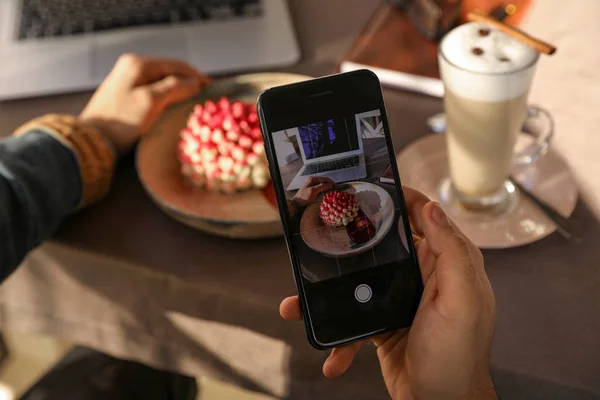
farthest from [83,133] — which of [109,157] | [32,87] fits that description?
[32,87]

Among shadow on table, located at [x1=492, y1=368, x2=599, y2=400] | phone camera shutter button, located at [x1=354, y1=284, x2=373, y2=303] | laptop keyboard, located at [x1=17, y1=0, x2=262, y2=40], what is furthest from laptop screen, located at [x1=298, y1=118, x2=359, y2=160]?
laptop keyboard, located at [x1=17, y1=0, x2=262, y2=40]

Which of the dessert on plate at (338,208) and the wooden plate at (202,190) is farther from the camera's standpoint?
the wooden plate at (202,190)

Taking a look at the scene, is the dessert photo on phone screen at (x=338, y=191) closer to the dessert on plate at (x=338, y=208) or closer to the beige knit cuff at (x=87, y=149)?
the dessert on plate at (x=338, y=208)

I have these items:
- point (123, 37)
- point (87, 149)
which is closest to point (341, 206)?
point (87, 149)

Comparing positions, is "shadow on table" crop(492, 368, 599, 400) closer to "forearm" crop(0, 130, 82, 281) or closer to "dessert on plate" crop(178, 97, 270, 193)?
"dessert on plate" crop(178, 97, 270, 193)

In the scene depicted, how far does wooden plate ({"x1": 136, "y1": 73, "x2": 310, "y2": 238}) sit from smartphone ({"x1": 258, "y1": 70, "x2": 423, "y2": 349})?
0.37 feet

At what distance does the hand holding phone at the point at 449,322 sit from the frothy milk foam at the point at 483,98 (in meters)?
0.13

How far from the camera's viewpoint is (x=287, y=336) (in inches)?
22.6

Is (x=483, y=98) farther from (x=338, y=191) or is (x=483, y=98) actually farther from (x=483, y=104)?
(x=338, y=191)

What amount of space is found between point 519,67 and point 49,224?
1.54ft

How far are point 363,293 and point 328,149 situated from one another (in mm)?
114

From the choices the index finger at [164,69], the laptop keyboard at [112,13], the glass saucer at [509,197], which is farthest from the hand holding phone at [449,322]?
the laptop keyboard at [112,13]

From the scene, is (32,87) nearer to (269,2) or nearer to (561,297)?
(269,2)

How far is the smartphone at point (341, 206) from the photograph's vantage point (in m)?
0.44
